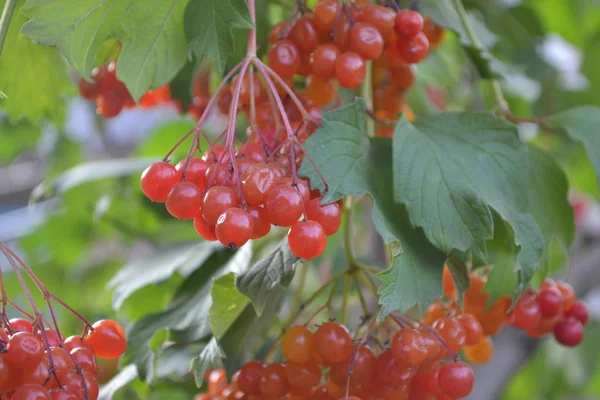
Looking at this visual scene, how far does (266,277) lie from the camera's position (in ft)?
2.22

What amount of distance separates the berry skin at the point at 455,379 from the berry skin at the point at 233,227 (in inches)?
9.8

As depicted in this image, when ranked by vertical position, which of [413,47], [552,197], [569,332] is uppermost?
[413,47]

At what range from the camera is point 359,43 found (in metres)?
0.66

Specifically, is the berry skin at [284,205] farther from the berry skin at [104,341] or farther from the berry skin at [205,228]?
the berry skin at [104,341]

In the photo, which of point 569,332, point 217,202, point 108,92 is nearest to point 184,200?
point 217,202

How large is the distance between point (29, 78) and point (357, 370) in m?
0.53

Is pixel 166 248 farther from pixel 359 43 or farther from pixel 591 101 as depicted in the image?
pixel 591 101

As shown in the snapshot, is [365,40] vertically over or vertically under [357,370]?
over

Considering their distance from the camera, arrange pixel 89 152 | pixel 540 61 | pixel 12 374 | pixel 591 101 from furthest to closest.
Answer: pixel 89 152 → pixel 591 101 → pixel 540 61 → pixel 12 374

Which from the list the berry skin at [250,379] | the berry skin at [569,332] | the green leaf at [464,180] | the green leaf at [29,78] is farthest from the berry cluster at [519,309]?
the green leaf at [29,78]

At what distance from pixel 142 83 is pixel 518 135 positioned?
1.24 feet

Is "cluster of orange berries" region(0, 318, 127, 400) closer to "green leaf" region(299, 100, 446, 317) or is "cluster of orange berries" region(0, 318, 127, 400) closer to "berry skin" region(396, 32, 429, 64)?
"green leaf" region(299, 100, 446, 317)

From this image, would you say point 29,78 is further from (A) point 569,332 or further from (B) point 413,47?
(A) point 569,332

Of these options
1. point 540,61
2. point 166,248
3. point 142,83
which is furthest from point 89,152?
point 142,83
